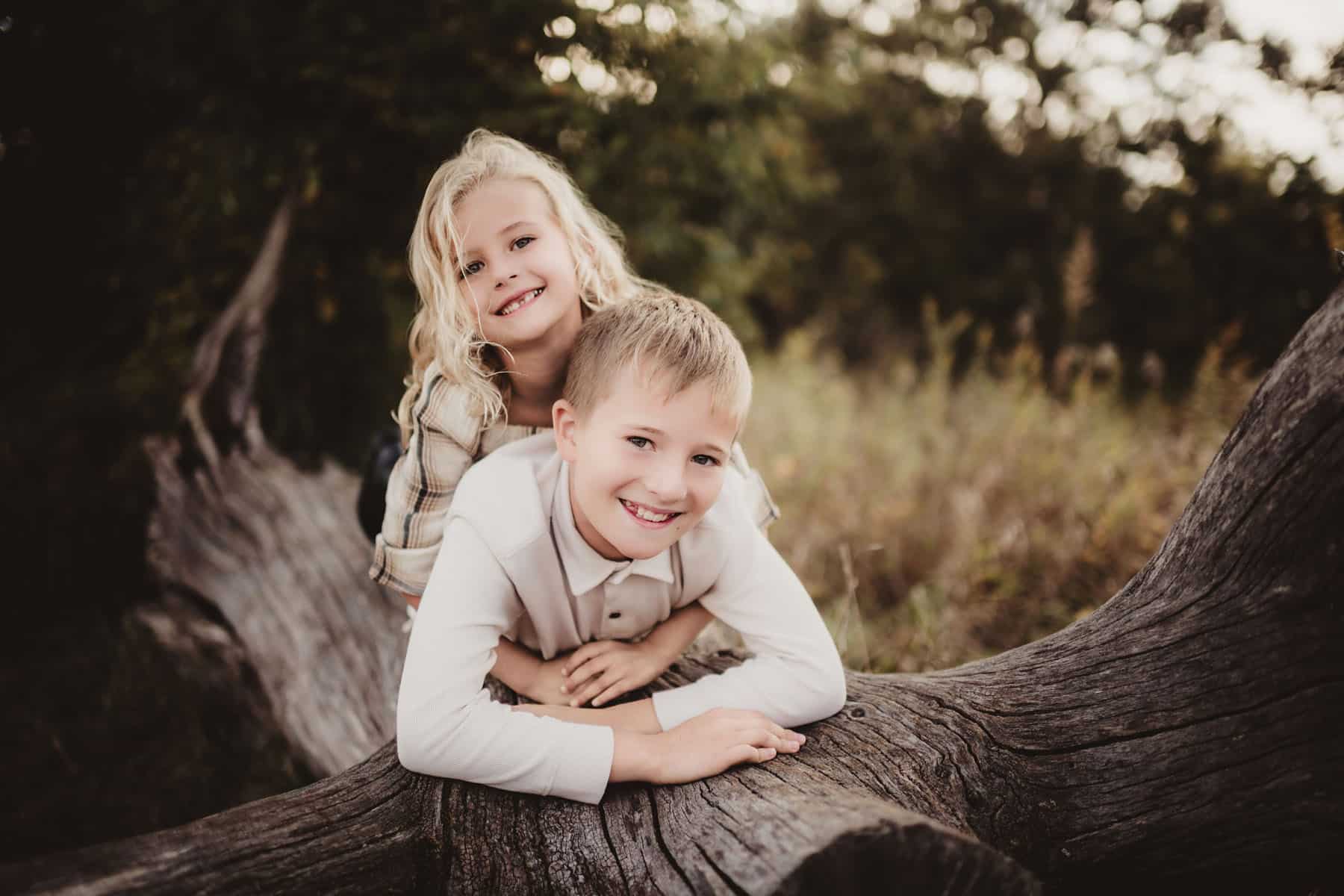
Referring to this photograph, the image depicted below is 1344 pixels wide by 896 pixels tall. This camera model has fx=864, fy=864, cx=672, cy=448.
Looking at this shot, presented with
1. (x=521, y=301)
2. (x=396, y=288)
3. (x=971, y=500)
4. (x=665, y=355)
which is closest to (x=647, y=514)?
(x=665, y=355)

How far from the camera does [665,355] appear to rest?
178 centimetres

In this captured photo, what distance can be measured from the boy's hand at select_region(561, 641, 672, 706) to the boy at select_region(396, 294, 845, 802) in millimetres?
63

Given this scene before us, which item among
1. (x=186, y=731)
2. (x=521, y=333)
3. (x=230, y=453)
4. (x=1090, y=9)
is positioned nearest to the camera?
(x=521, y=333)

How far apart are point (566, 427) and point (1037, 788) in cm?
123

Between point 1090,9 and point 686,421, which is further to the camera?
point 1090,9

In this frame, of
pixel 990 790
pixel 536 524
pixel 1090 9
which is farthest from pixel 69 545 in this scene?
pixel 1090 9

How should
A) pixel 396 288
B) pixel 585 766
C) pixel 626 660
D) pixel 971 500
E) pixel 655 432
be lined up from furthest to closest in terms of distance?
pixel 396 288 < pixel 971 500 < pixel 626 660 < pixel 655 432 < pixel 585 766

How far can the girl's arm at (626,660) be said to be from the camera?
1.97 m

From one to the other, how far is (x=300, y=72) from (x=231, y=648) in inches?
94.6

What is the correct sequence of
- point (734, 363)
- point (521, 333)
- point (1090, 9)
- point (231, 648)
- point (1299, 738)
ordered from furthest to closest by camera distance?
point (1090, 9), point (231, 648), point (521, 333), point (734, 363), point (1299, 738)

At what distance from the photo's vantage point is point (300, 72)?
3682 millimetres

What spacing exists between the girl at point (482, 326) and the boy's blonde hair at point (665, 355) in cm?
37

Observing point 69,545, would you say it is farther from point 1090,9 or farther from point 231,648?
point 1090,9

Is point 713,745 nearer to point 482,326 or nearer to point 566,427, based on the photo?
point 566,427
